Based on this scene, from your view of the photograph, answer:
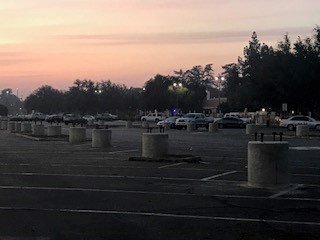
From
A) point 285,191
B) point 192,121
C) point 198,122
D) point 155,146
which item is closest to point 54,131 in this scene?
point 192,121

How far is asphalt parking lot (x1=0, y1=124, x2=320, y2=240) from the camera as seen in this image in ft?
27.3

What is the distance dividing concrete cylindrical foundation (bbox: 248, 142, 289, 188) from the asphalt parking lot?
444 millimetres

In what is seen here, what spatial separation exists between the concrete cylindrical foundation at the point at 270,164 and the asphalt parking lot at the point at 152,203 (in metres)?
0.44

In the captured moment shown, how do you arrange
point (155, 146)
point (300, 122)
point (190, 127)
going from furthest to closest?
point (190, 127) < point (300, 122) < point (155, 146)

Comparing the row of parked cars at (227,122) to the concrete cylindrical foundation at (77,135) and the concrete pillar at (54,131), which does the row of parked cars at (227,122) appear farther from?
the concrete cylindrical foundation at (77,135)

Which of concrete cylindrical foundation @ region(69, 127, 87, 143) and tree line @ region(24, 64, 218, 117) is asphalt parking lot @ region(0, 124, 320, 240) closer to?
concrete cylindrical foundation @ region(69, 127, 87, 143)

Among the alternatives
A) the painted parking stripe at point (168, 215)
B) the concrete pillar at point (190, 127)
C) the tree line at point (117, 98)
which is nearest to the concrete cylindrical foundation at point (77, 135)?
the concrete pillar at point (190, 127)

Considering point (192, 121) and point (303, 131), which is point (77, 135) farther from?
point (192, 121)

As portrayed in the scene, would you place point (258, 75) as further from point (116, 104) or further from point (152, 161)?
point (116, 104)

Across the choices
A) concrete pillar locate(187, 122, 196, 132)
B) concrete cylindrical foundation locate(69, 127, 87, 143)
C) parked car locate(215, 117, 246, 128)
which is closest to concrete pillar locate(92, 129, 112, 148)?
concrete cylindrical foundation locate(69, 127, 87, 143)

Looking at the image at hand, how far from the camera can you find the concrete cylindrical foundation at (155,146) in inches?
787

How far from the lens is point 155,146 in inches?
789

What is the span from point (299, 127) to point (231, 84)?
99617 mm

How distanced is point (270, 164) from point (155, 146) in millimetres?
7581
